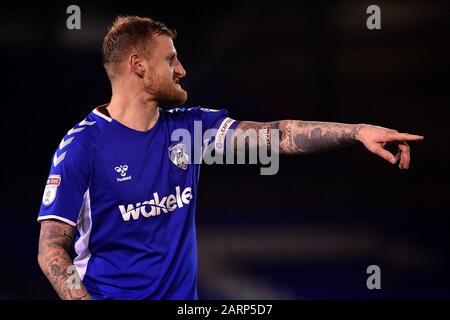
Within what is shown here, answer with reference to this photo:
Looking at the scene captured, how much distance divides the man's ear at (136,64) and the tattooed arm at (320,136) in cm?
38

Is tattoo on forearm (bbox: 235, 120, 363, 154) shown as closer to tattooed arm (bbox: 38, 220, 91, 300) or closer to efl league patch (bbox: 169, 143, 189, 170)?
efl league patch (bbox: 169, 143, 189, 170)

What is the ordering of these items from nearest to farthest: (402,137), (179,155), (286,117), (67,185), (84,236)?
(402,137) → (67,185) → (84,236) → (179,155) → (286,117)

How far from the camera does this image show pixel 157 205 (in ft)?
7.59

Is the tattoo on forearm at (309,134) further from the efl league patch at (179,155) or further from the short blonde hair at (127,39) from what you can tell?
the short blonde hair at (127,39)

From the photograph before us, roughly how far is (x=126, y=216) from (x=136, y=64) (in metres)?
0.53

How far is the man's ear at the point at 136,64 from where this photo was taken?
246 centimetres

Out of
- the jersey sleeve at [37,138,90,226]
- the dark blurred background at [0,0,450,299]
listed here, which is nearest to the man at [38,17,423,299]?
the jersey sleeve at [37,138,90,226]

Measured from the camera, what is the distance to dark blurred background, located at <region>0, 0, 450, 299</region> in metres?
3.62

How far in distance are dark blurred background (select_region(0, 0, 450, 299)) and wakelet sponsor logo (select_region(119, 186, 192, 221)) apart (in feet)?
4.38

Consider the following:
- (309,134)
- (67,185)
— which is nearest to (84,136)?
(67,185)

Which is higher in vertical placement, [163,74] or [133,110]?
[163,74]

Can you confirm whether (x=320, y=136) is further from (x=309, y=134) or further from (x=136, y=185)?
(x=136, y=185)
